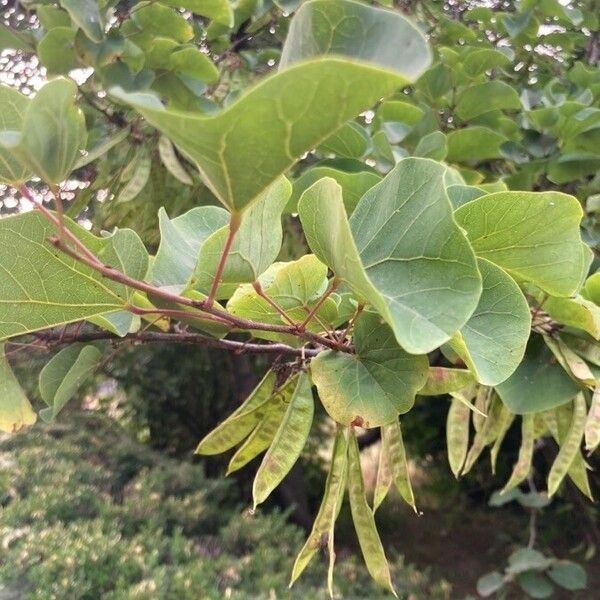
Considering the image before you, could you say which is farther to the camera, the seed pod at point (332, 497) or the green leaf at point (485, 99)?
the green leaf at point (485, 99)

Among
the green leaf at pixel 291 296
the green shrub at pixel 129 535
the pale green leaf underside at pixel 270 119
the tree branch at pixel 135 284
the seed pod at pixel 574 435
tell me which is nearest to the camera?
the pale green leaf underside at pixel 270 119

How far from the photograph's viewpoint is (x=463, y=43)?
177 centimetres

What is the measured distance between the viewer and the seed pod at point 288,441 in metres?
0.52

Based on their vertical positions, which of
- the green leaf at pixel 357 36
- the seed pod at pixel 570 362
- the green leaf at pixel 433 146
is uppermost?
the green leaf at pixel 357 36

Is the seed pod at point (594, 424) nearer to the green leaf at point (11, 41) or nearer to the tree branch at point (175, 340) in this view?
the tree branch at point (175, 340)

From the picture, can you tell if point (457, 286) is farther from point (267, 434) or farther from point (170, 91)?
point (170, 91)

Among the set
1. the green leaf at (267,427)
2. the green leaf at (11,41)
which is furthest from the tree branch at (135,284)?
the green leaf at (11,41)

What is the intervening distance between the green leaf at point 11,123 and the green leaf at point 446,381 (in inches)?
13.8

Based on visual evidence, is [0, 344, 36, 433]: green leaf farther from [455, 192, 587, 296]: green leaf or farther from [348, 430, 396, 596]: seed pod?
[455, 192, 587, 296]: green leaf

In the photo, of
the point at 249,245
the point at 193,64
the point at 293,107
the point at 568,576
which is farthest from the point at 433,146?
the point at 568,576

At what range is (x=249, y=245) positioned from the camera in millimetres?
407

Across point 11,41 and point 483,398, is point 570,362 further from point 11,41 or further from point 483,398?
point 11,41

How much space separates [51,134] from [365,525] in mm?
430

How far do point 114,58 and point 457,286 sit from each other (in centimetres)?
90
